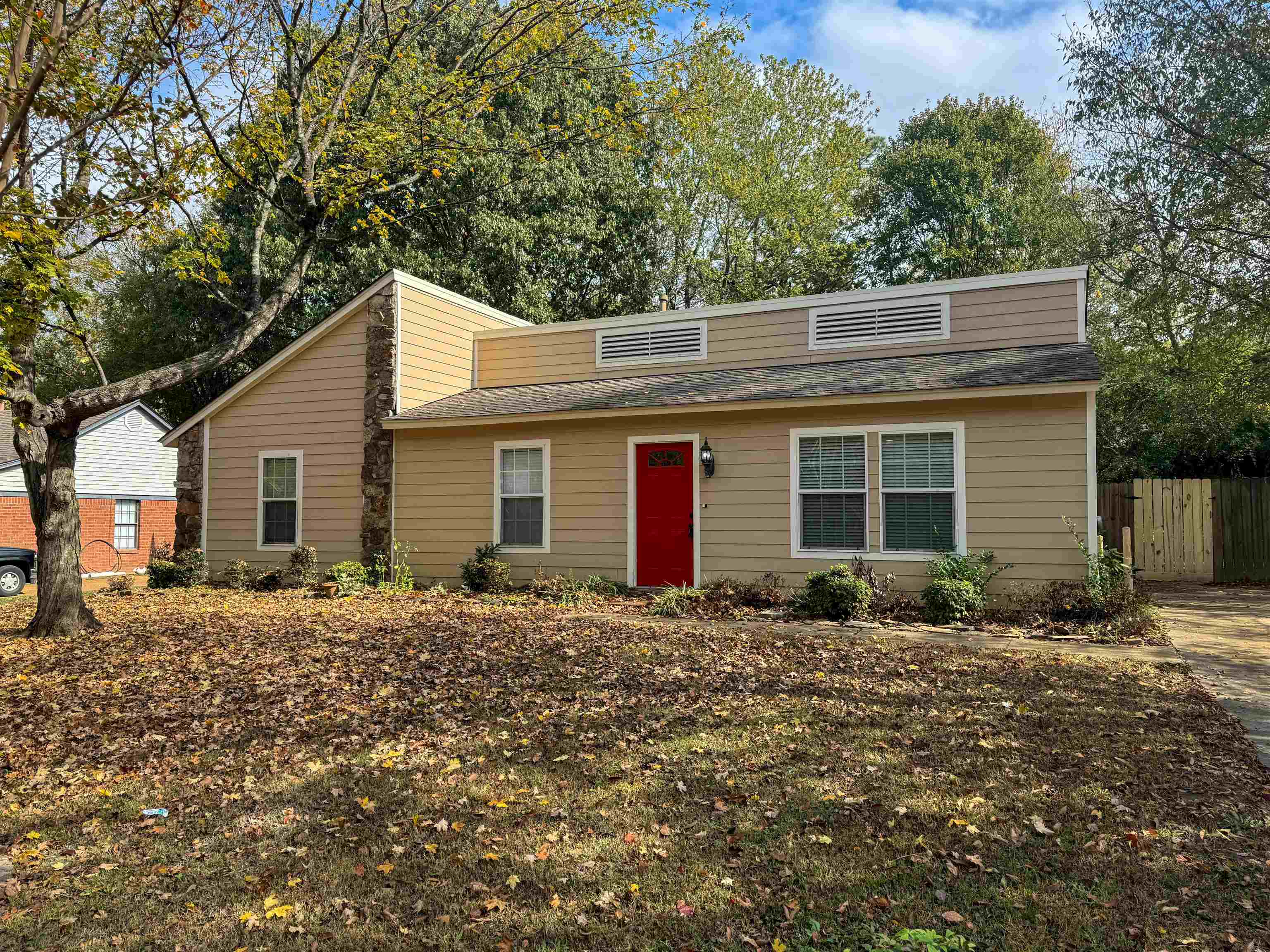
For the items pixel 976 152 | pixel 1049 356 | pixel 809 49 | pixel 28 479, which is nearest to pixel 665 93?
pixel 1049 356

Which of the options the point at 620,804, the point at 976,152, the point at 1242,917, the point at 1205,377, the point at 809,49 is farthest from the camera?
the point at 976,152

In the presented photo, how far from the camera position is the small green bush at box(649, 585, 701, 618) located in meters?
10.1

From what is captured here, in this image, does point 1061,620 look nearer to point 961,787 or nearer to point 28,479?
point 961,787

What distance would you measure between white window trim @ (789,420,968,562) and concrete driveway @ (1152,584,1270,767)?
2606mm

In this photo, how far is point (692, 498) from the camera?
37.9 feet

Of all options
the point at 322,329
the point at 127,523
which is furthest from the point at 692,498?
the point at 127,523

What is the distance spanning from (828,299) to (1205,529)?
8860mm

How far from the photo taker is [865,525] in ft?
34.6

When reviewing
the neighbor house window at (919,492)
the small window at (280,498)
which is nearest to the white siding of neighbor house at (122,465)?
the small window at (280,498)

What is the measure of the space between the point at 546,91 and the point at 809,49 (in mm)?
7988

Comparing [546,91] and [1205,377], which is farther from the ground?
[546,91]

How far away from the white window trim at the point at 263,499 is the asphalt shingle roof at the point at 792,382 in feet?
7.57

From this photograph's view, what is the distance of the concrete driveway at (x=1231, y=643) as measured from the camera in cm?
579

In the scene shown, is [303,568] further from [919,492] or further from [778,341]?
[919,492]
